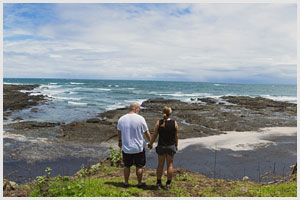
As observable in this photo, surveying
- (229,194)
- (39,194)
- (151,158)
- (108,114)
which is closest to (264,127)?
(151,158)

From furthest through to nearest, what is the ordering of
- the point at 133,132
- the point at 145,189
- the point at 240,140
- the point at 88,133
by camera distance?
the point at 88,133 < the point at 240,140 < the point at 145,189 < the point at 133,132

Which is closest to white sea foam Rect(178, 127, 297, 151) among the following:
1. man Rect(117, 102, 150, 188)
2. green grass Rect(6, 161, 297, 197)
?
green grass Rect(6, 161, 297, 197)

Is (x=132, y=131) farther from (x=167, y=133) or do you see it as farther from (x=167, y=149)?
(x=167, y=149)

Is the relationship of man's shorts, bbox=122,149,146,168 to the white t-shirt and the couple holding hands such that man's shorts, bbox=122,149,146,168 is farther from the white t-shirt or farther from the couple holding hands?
the white t-shirt

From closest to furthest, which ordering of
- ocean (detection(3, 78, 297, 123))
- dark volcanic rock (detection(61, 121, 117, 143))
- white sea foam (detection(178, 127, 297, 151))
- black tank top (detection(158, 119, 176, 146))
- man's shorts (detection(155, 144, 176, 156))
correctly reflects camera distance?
black tank top (detection(158, 119, 176, 146)), man's shorts (detection(155, 144, 176, 156)), white sea foam (detection(178, 127, 297, 151)), dark volcanic rock (detection(61, 121, 117, 143)), ocean (detection(3, 78, 297, 123))

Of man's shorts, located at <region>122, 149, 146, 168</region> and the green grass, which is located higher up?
man's shorts, located at <region>122, 149, 146, 168</region>

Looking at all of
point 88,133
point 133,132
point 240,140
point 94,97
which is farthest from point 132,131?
point 94,97

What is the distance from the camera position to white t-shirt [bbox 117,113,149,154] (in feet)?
19.3

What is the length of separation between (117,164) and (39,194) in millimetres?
4298

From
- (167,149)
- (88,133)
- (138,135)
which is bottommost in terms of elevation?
(88,133)

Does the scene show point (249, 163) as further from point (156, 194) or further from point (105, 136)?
point (105, 136)

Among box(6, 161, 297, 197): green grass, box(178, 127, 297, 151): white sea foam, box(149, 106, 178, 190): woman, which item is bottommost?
box(178, 127, 297, 151): white sea foam

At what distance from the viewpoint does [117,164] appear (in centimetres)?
973

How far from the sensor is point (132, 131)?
5895mm
